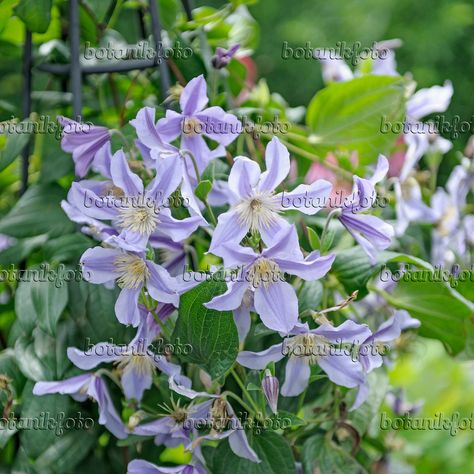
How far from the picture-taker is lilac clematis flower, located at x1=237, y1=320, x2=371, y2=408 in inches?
21.1

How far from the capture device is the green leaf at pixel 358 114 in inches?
29.5

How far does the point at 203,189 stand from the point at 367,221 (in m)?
0.12

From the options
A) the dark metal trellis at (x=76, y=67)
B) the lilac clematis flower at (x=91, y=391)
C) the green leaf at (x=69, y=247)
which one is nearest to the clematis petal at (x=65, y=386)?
the lilac clematis flower at (x=91, y=391)

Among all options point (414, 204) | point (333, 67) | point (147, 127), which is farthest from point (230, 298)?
point (333, 67)

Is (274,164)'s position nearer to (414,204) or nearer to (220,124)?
(220,124)

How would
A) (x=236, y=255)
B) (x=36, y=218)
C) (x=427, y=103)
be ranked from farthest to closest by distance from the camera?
(x=427, y=103) → (x=36, y=218) → (x=236, y=255)

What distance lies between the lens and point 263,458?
0.59 meters

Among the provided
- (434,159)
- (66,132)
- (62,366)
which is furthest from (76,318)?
(434,159)

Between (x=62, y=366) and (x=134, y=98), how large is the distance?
32 centimetres

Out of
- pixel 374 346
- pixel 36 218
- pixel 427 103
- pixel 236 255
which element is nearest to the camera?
pixel 236 255

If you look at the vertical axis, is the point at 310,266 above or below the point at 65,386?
above

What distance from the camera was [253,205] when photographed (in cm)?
51

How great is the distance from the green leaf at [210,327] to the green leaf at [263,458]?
80 mm

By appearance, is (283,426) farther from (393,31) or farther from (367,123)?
(393,31)
